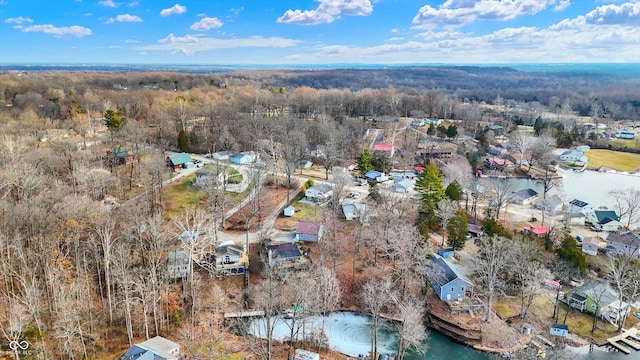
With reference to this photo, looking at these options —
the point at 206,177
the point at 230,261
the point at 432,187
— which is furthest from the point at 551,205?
the point at 206,177

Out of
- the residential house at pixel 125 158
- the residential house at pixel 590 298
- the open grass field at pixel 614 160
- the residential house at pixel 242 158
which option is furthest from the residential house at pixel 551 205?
the residential house at pixel 125 158

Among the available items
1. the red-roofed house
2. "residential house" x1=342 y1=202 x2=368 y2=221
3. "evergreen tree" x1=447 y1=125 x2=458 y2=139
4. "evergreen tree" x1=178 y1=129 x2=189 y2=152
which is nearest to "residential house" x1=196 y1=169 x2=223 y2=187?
"evergreen tree" x1=178 y1=129 x2=189 y2=152

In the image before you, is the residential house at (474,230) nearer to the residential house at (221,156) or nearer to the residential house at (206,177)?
the residential house at (206,177)

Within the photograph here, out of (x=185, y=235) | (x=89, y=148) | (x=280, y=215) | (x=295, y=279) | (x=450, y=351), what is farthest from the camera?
(x=89, y=148)

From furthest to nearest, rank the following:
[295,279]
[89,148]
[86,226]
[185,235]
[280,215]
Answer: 1. [89,148]
2. [280,215]
3. [185,235]
4. [86,226]
5. [295,279]

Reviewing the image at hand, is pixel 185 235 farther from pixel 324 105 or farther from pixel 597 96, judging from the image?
pixel 597 96

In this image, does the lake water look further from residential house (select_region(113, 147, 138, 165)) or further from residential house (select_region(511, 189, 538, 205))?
residential house (select_region(113, 147, 138, 165))

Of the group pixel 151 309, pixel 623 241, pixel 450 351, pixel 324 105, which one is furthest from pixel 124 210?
pixel 324 105
